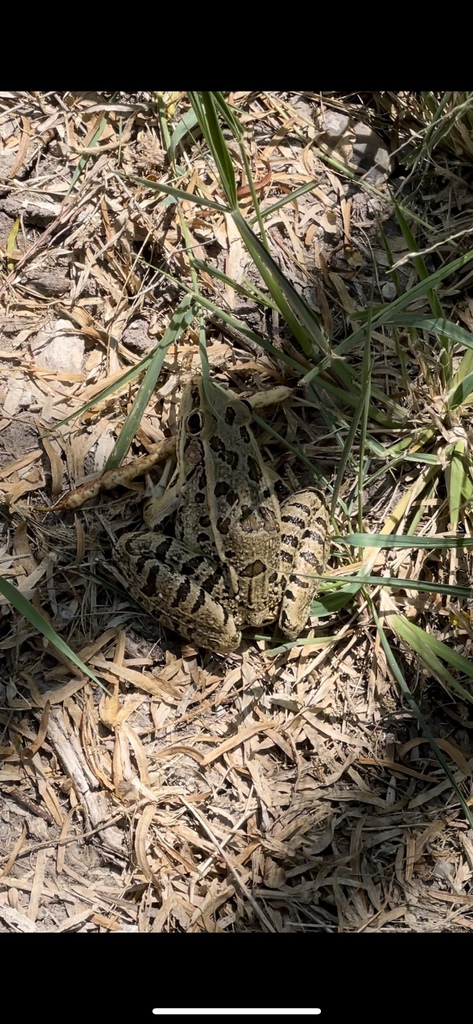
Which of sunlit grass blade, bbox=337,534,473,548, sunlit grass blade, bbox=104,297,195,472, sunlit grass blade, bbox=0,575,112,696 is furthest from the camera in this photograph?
sunlit grass blade, bbox=104,297,195,472

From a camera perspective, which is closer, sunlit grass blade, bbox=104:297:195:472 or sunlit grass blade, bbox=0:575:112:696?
sunlit grass blade, bbox=0:575:112:696

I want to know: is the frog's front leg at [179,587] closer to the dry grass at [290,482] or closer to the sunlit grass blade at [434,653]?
the dry grass at [290,482]

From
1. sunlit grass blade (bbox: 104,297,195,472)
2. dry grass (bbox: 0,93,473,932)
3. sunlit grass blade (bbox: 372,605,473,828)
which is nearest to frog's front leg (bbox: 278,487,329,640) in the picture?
dry grass (bbox: 0,93,473,932)

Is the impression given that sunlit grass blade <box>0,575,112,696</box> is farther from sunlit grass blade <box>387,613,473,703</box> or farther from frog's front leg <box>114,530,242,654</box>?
sunlit grass blade <box>387,613,473,703</box>

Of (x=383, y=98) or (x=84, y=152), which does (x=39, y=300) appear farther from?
(x=383, y=98)

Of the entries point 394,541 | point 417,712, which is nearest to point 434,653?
point 417,712

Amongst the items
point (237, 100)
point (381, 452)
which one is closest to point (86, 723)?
point (381, 452)
